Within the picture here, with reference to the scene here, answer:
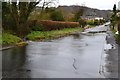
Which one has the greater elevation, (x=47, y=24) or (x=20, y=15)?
(x=20, y=15)

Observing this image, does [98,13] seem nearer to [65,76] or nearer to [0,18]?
[0,18]

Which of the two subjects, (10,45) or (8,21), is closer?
(10,45)

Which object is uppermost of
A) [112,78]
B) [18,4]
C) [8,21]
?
[18,4]

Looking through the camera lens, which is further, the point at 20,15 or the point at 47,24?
the point at 47,24

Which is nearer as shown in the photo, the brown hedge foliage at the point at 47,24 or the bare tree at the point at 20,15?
the bare tree at the point at 20,15

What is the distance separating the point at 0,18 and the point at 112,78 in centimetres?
1454

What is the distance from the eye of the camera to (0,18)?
18172 mm

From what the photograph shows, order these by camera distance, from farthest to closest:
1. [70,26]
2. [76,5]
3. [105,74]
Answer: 1. [76,5]
2. [70,26]
3. [105,74]

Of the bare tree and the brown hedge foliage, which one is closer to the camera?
the bare tree

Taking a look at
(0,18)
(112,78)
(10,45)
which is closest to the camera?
(112,78)

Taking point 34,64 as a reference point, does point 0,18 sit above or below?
above

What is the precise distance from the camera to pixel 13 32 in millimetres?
19391

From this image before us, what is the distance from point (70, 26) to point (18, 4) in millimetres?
26904

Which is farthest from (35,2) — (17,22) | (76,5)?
(76,5)
